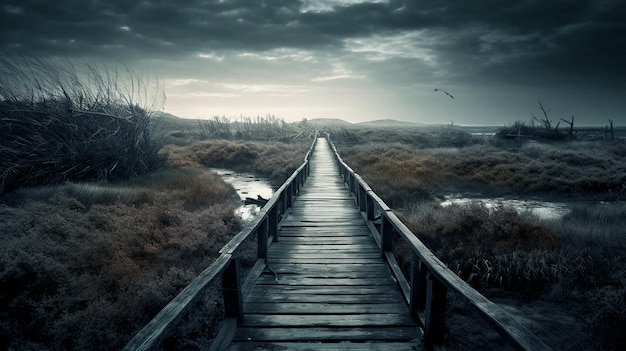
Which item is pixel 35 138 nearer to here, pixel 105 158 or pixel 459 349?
pixel 105 158

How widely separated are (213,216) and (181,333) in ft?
14.7

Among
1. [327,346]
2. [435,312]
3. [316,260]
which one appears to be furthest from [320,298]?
[435,312]

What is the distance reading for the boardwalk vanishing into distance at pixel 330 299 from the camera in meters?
2.38

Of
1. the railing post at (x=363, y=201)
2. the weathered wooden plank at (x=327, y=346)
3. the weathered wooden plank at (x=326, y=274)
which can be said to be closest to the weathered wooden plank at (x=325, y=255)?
the weathered wooden plank at (x=326, y=274)

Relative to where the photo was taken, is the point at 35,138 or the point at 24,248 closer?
the point at 24,248

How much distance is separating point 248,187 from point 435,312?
14.5m

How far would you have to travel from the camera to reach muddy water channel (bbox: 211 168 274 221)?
12.1m

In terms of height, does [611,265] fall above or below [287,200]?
below

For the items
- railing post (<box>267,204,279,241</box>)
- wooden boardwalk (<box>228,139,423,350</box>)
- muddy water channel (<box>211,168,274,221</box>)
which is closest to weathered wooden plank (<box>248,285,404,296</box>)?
wooden boardwalk (<box>228,139,423,350</box>)

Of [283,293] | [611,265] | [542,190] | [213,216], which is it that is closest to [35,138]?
[213,216]

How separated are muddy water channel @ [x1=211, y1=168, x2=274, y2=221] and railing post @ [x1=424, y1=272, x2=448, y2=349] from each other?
26.5 ft

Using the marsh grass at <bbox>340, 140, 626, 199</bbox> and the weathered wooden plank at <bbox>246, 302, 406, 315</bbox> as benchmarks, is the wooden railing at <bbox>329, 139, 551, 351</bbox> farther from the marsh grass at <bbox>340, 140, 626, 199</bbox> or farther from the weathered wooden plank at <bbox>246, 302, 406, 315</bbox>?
the marsh grass at <bbox>340, 140, 626, 199</bbox>

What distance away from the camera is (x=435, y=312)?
9.82 ft

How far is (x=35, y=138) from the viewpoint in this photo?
1114 cm
